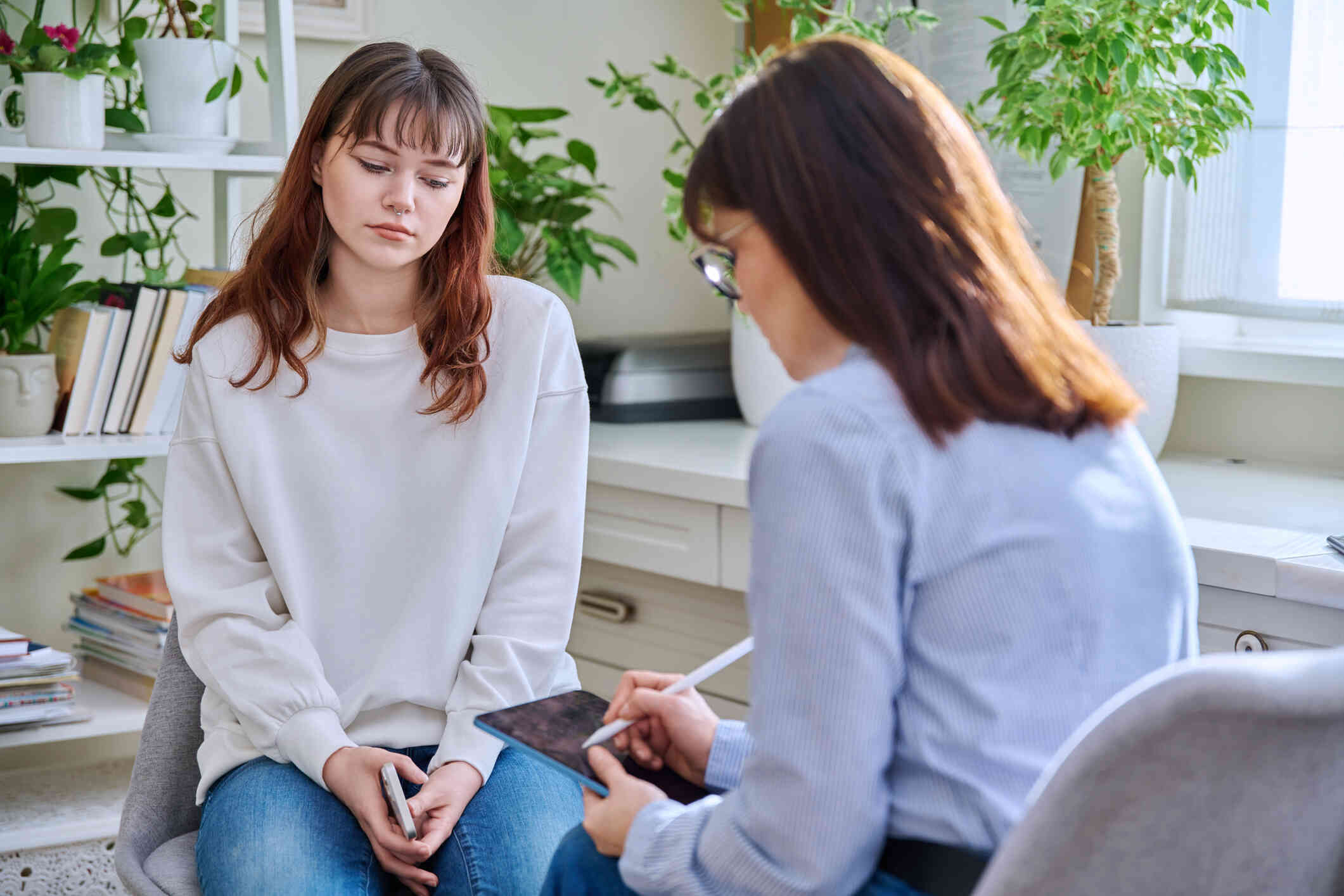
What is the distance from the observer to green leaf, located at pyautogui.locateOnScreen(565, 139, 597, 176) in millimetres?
2168

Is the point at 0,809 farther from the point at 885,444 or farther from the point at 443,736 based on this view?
the point at 885,444

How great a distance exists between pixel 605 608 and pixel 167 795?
0.86 meters

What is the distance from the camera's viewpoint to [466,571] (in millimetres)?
1218

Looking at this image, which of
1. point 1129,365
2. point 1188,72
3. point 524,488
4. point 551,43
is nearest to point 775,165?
point 524,488

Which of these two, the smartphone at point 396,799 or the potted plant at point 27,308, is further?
the potted plant at point 27,308

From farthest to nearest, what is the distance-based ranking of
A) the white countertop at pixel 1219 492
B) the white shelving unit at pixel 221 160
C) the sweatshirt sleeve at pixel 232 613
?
the white shelving unit at pixel 221 160 < the white countertop at pixel 1219 492 < the sweatshirt sleeve at pixel 232 613

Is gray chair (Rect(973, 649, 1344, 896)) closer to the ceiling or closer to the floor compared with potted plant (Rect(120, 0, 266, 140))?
closer to the floor

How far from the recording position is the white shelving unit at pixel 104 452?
5.27 feet

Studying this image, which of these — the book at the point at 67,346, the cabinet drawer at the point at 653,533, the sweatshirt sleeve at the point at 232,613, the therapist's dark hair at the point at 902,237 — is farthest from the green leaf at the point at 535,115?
the therapist's dark hair at the point at 902,237

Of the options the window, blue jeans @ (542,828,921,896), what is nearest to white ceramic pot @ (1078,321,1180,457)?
the window

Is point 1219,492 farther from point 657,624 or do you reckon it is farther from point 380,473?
point 380,473

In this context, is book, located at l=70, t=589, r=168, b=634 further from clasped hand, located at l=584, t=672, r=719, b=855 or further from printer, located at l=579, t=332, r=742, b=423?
clasped hand, located at l=584, t=672, r=719, b=855

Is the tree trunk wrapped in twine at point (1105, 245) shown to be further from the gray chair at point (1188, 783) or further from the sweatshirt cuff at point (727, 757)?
the gray chair at point (1188, 783)

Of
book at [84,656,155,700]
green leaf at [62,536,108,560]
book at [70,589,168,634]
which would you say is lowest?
book at [84,656,155,700]
